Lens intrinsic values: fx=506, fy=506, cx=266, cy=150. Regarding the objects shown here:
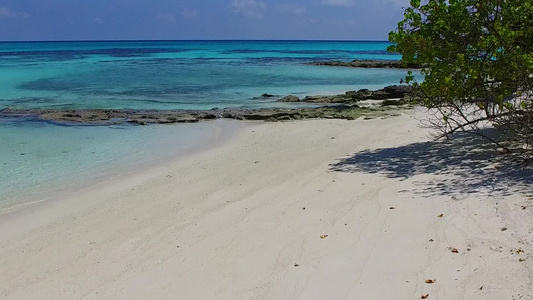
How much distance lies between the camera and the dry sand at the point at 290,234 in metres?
4.41

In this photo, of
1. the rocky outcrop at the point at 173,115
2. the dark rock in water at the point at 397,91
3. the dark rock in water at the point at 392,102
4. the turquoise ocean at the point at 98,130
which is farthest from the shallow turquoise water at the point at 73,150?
the dark rock in water at the point at 397,91

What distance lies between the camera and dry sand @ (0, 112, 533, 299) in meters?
4.41

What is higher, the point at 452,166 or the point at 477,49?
the point at 477,49

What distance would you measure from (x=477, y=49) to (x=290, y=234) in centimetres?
453

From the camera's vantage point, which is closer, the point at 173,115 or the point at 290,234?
the point at 290,234

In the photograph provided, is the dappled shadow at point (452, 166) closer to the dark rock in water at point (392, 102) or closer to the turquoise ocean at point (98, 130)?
the turquoise ocean at point (98, 130)

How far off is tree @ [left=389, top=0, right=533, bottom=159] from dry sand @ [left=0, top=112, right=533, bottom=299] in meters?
0.98

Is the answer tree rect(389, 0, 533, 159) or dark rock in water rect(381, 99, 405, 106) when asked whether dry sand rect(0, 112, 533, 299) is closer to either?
tree rect(389, 0, 533, 159)

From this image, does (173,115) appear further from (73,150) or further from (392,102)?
(392,102)

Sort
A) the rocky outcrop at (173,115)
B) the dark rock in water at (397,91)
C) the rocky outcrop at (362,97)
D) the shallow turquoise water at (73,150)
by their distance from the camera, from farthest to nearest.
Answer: the dark rock in water at (397,91) < the rocky outcrop at (362,97) < the rocky outcrop at (173,115) < the shallow turquoise water at (73,150)

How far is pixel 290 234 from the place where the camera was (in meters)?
5.61

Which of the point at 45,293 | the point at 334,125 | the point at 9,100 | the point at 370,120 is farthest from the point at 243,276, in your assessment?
the point at 9,100

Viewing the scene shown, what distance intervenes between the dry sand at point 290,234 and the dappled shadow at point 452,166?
0.03 meters

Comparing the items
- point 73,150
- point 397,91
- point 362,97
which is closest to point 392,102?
point 362,97
